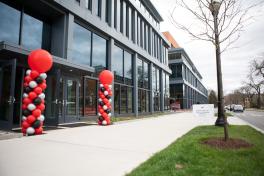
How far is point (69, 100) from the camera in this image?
44.7ft

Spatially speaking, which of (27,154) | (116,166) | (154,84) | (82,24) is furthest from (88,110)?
(154,84)

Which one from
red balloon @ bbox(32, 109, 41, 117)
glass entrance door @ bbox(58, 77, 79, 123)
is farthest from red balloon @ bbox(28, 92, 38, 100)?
glass entrance door @ bbox(58, 77, 79, 123)

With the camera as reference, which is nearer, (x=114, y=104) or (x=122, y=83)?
(x=114, y=104)

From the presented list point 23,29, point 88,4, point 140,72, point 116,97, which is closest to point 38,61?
point 23,29

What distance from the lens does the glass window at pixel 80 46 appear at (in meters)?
14.6

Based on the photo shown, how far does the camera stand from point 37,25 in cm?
1311

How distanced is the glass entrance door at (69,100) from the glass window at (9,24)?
356cm

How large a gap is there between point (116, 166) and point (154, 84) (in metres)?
27.6

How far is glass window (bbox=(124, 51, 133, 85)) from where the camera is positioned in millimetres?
22531

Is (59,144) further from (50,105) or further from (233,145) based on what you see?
(50,105)

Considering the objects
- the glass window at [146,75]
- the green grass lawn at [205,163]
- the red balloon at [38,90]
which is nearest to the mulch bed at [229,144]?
the green grass lawn at [205,163]

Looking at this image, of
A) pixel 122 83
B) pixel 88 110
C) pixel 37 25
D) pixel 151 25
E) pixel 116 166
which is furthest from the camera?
→ pixel 151 25

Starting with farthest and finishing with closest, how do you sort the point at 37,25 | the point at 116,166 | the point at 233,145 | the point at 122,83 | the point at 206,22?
the point at 122,83 → the point at 37,25 → the point at 206,22 → the point at 233,145 → the point at 116,166

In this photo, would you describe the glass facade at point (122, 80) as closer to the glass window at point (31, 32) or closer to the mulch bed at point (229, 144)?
the glass window at point (31, 32)
